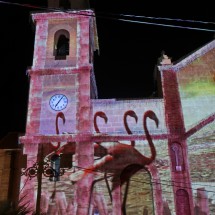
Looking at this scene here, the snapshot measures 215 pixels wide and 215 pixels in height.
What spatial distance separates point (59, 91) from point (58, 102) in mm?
725

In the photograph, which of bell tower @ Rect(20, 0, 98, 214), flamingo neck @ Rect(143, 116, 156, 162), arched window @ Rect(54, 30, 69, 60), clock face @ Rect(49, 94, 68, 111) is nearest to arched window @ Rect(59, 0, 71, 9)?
bell tower @ Rect(20, 0, 98, 214)

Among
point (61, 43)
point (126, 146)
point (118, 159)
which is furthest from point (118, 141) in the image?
point (61, 43)

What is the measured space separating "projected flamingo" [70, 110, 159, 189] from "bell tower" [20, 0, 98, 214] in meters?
0.47

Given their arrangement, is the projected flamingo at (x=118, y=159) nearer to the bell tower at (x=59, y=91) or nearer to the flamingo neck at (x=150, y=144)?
the flamingo neck at (x=150, y=144)

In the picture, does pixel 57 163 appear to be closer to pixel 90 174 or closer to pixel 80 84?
pixel 90 174

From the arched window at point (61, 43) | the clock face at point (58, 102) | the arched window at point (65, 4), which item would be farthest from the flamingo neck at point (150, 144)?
the arched window at point (65, 4)

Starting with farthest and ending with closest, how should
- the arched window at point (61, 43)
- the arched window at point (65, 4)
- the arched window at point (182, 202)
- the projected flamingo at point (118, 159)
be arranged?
the arched window at point (65, 4) → the arched window at point (61, 43) → the projected flamingo at point (118, 159) → the arched window at point (182, 202)

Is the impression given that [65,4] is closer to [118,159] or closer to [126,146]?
[126,146]

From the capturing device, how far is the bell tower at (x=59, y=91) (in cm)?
1973

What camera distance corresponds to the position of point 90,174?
781 inches

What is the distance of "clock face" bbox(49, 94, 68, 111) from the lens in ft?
70.3

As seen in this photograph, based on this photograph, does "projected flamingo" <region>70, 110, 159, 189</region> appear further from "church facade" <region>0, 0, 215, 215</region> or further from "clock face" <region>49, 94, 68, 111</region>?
"clock face" <region>49, 94, 68, 111</region>

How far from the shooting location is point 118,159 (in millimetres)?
20141

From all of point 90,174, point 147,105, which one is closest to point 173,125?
point 147,105
